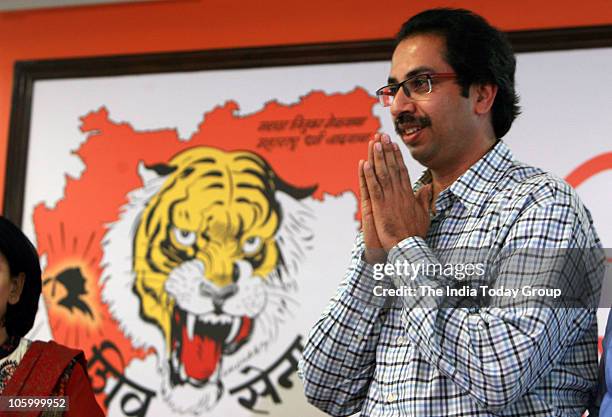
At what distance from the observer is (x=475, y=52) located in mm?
1544

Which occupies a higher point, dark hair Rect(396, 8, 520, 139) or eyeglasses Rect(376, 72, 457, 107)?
dark hair Rect(396, 8, 520, 139)

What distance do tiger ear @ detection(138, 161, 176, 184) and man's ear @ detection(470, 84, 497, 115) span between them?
58.6 inches

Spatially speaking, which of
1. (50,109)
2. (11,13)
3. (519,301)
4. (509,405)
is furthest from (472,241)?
(11,13)

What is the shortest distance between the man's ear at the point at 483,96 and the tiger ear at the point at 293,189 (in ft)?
3.92

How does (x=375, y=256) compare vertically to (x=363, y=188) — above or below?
below

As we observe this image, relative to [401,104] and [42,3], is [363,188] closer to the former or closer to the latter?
[401,104]

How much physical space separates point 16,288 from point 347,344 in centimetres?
88

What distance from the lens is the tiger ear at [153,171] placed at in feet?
9.30

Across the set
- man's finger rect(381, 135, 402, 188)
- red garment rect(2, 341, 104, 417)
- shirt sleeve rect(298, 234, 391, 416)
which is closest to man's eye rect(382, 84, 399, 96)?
man's finger rect(381, 135, 402, 188)

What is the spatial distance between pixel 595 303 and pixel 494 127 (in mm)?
399

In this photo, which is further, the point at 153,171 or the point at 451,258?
the point at 153,171

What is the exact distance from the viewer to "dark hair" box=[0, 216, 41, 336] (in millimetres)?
1895

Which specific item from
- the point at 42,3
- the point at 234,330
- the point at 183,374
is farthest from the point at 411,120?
the point at 42,3

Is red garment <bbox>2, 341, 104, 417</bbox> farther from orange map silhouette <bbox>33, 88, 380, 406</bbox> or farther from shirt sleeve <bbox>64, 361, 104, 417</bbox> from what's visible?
orange map silhouette <bbox>33, 88, 380, 406</bbox>
